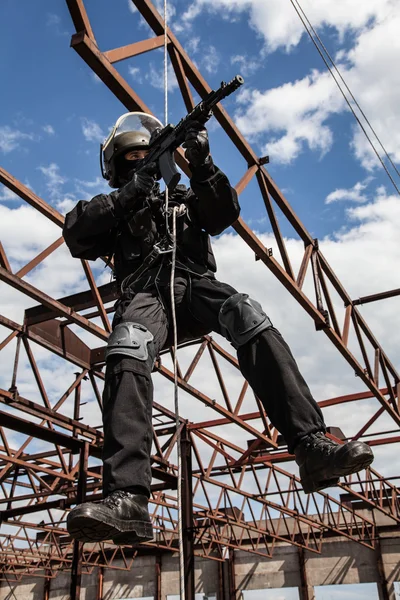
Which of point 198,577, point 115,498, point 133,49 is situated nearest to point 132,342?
point 115,498

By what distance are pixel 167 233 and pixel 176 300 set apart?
0.39m

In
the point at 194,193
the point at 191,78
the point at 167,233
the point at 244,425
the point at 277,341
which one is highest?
the point at 191,78

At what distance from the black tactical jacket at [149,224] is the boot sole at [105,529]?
1.43m

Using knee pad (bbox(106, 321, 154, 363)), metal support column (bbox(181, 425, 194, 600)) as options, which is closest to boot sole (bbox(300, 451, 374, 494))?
knee pad (bbox(106, 321, 154, 363))

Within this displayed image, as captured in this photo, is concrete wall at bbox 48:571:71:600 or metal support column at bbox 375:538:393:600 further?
concrete wall at bbox 48:571:71:600

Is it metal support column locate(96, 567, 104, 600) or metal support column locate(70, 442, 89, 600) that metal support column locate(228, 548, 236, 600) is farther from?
metal support column locate(70, 442, 89, 600)

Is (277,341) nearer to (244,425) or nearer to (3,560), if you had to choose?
(244,425)

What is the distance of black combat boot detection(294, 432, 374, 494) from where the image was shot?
8.06ft

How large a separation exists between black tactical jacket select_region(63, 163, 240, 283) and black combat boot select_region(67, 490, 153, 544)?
135 cm

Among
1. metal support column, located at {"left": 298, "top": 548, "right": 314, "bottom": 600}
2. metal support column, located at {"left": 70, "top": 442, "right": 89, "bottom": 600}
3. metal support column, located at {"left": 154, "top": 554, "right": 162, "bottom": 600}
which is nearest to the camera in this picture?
metal support column, located at {"left": 70, "top": 442, "right": 89, "bottom": 600}

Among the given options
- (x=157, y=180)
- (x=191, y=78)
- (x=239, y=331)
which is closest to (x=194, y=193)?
(x=157, y=180)

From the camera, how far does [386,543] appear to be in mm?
22141

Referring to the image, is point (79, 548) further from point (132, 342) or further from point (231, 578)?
point (231, 578)

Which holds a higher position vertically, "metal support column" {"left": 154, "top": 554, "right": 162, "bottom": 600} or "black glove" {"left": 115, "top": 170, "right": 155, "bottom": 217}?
"metal support column" {"left": 154, "top": 554, "right": 162, "bottom": 600}
